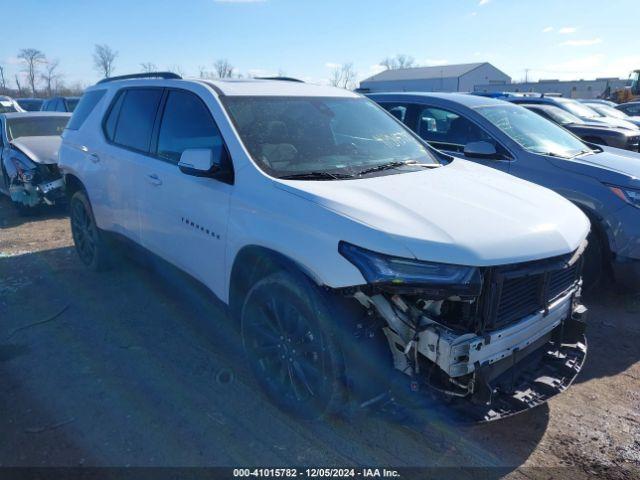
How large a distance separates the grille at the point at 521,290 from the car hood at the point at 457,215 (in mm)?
67

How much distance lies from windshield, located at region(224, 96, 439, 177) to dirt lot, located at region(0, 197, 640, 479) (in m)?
1.19

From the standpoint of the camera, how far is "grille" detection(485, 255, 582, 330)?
7.55 feet

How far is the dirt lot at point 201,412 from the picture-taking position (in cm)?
262

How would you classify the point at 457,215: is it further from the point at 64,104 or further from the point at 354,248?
the point at 64,104

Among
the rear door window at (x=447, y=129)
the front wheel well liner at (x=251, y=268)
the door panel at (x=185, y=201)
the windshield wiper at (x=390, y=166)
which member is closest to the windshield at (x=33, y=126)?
the door panel at (x=185, y=201)

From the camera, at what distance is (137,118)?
4.25 meters

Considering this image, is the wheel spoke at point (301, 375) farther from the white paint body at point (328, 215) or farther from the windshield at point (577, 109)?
the windshield at point (577, 109)

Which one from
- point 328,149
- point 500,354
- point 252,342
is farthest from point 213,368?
point 500,354

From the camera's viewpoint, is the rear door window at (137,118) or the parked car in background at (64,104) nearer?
the rear door window at (137,118)

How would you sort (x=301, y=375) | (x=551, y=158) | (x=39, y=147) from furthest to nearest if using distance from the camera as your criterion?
(x=39, y=147) → (x=551, y=158) → (x=301, y=375)

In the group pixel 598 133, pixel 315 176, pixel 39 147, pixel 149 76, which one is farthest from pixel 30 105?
pixel 315 176

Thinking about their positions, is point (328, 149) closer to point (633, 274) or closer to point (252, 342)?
point (252, 342)

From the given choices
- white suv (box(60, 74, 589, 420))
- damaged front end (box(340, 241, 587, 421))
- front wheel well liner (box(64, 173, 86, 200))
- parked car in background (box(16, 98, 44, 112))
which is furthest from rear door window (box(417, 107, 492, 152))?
parked car in background (box(16, 98, 44, 112))

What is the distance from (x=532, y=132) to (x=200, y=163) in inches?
156
